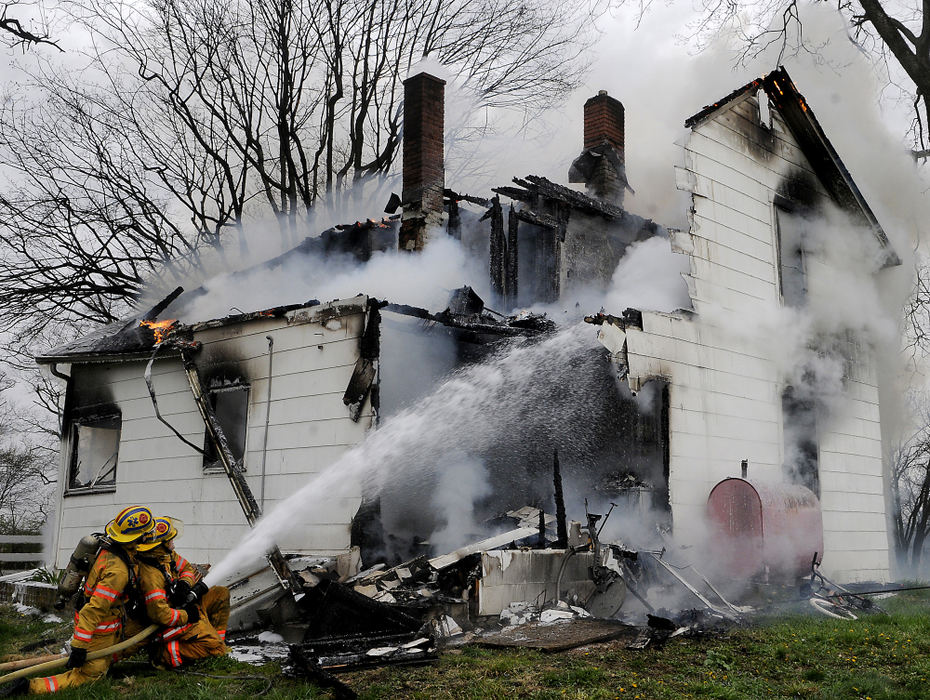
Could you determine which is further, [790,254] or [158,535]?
[790,254]

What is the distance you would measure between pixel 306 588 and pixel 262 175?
602 inches

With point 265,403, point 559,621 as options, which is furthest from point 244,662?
point 265,403

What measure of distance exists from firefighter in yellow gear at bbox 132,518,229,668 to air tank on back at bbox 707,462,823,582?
6.12 metres

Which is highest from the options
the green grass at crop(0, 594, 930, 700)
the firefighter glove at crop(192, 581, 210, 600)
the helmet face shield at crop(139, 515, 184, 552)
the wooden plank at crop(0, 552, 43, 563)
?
the helmet face shield at crop(139, 515, 184, 552)

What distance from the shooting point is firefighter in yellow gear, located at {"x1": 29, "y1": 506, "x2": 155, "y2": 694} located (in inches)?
224

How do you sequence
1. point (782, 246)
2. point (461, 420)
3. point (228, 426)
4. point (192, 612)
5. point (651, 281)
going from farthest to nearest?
point (782, 246), point (651, 281), point (228, 426), point (461, 420), point (192, 612)

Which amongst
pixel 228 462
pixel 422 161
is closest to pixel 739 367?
pixel 422 161

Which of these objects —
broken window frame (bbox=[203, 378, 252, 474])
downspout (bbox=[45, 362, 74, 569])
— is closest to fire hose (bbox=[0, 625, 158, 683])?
broken window frame (bbox=[203, 378, 252, 474])

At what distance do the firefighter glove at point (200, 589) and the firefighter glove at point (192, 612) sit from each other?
8 cm

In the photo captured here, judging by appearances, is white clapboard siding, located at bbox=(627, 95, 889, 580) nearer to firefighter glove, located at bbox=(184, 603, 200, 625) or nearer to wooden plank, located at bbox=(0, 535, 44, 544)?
firefighter glove, located at bbox=(184, 603, 200, 625)

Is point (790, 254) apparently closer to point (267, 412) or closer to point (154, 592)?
point (267, 412)

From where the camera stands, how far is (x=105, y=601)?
5.73 metres

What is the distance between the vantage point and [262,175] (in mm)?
20938

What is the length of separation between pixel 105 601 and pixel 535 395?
6346 mm
